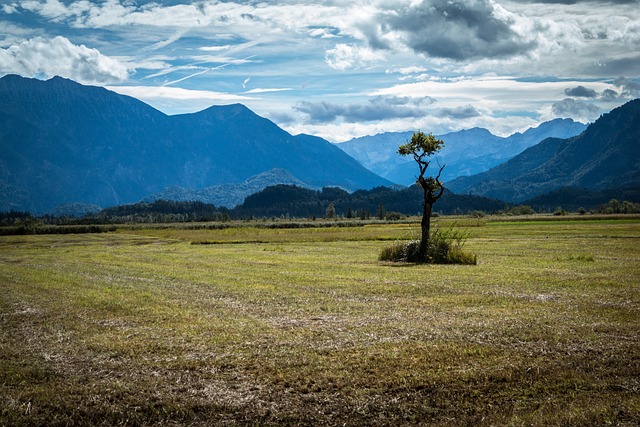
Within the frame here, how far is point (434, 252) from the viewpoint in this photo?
44.9m

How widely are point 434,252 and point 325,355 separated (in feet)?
104

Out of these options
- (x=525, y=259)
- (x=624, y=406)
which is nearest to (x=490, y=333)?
(x=624, y=406)

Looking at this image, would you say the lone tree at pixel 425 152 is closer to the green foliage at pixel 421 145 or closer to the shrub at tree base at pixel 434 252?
the green foliage at pixel 421 145

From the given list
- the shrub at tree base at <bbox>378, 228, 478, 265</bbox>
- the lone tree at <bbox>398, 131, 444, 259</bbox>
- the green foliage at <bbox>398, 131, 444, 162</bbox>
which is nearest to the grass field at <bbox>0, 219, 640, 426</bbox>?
the shrub at tree base at <bbox>378, 228, 478, 265</bbox>

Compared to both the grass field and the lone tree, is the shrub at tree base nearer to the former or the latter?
the lone tree

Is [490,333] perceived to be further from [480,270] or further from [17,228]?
[17,228]

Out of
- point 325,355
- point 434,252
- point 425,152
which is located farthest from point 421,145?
point 325,355

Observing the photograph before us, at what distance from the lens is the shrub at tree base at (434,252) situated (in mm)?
43531

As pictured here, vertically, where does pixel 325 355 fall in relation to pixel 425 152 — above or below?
below

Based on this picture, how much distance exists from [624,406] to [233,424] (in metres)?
8.01

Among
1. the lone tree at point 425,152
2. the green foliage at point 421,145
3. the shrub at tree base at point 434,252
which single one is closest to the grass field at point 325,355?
the shrub at tree base at point 434,252

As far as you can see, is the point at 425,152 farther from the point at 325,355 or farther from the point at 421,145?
the point at 325,355

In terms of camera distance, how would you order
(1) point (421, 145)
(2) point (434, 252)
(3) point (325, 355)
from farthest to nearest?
1. (1) point (421, 145)
2. (2) point (434, 252)
3. (3) point (325, 355)

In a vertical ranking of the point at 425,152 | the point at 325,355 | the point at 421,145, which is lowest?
the point at 325,355
